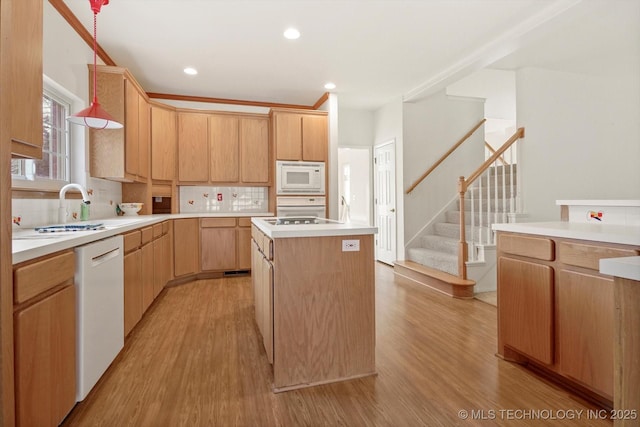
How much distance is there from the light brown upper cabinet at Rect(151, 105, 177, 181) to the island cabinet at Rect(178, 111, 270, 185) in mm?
94

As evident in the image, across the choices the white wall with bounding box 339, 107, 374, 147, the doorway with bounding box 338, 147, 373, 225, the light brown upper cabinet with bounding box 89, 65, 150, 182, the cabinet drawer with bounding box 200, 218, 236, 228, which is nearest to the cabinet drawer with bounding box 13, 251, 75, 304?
the light brown upper cabinet with bounding box 89, 65, 150, 182

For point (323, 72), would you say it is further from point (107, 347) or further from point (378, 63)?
point (107, 347)

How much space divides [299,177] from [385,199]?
1654 millimetres

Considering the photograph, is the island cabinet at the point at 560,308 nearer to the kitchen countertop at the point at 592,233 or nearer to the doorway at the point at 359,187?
the kitchen countertop at the point at 592,233

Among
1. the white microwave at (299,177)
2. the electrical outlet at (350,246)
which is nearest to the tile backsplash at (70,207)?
the electrical outlet at (350,246)

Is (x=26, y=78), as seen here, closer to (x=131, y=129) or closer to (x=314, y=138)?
(x=131, y=129)

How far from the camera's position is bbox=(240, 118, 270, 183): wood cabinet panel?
Answer: 16.2 ft

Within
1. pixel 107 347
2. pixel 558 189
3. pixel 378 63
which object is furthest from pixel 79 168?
pixel 558 189

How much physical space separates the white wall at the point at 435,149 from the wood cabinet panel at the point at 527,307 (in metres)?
3.03

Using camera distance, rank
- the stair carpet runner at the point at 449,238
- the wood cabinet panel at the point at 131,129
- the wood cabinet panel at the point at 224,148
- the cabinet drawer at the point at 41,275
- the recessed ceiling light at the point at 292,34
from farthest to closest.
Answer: the wood cabinet panel at the point at 224,148 → the stair carpet runner at the point at 449,238 → the wood cabinet panel at the point at 131,129 → the recessed ceiling light at the point at 292,34 → the cabinet drawer at the point at 41,275

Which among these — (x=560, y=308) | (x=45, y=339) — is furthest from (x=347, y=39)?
(x=45, y=339)

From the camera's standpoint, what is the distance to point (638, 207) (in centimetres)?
197

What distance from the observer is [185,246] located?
4355 mm

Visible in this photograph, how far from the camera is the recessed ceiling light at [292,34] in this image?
3.13 meters
